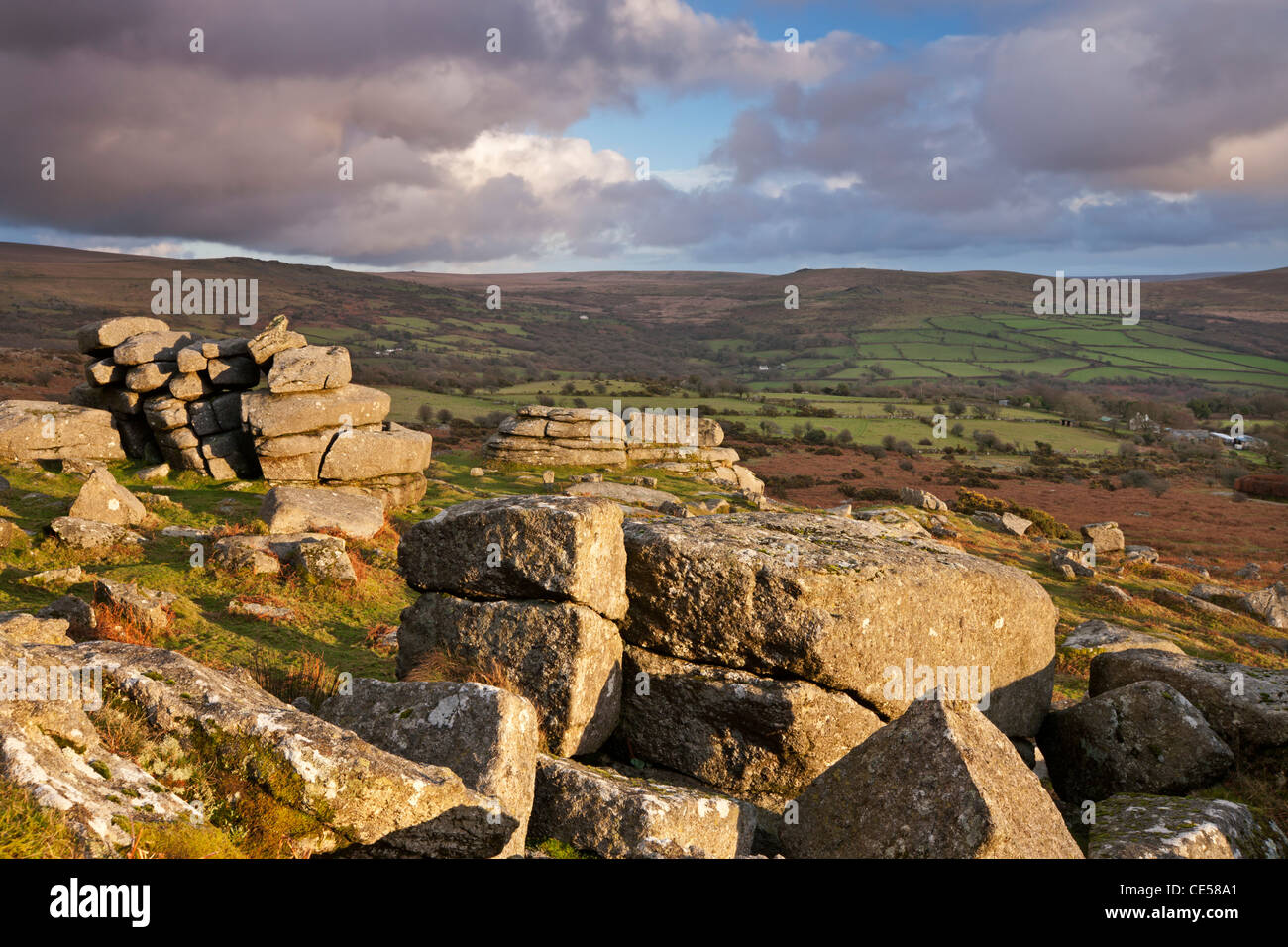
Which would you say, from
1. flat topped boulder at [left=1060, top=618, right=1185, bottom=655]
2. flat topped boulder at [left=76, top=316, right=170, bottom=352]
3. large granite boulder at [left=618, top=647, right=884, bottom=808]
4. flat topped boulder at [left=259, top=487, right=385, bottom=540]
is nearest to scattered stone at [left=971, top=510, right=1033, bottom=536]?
flat topped boulder at [left=1060, top=618, right=1185, bottom=655]

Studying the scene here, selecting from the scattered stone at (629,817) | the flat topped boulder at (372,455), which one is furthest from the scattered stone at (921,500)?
the scattered stone at (629,817)

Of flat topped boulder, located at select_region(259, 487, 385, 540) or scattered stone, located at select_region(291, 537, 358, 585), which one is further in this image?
flat topped boulder, located at select_region(259, 487, 385, 540)

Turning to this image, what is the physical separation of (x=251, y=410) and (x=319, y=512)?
7.25m

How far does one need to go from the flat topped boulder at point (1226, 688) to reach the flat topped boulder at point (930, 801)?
16.8 ft

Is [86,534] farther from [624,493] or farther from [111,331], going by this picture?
[624,493]

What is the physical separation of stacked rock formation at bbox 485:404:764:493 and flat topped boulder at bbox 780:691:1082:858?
102 feet

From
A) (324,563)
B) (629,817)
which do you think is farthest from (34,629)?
(324,563)

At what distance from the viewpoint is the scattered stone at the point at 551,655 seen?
9289 mm

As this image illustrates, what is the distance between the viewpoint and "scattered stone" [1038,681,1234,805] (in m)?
10.1

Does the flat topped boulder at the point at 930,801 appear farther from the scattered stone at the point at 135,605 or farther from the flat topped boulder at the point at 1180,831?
the scattered stone at the point at 135,605

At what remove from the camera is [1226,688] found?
36.5ft

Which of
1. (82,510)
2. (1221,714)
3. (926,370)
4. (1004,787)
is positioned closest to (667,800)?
(1004,787)

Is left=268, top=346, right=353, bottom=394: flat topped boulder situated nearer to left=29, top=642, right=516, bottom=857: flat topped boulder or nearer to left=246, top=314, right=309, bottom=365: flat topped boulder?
left=246, top=314, right=309, bottom=365: flat topped boulder
